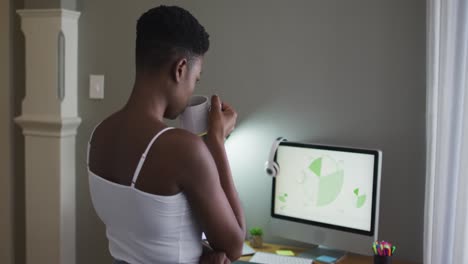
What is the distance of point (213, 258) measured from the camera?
1350mm

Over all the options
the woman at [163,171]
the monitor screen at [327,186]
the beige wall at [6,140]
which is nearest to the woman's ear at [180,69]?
the woman at [163,171]

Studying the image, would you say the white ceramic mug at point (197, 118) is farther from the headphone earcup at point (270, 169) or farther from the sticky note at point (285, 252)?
the sticky note at point (285, 252)

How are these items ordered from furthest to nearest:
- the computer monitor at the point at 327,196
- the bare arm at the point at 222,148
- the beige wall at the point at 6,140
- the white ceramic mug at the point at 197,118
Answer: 1. the beige wall at the point at 6,140
2. the computer monitor at the point at 327,196
3. the white ceramic mug at the point at 197,118
4. the bare arm at the point at 222,148

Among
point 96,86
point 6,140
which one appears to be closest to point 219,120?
point 96,86

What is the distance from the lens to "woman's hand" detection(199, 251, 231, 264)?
1.34 metres

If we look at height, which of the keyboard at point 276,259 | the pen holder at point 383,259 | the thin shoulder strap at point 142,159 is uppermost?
the thin shoulder strap at point 142,159

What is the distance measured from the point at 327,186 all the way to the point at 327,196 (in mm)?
38

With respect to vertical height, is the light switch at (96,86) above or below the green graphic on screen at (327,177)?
above

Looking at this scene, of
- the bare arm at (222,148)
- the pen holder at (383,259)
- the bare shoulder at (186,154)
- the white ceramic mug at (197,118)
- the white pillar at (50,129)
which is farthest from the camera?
the white pillar at (50,129)

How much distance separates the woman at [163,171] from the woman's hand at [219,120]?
7cm

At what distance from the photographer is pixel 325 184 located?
2205 mm

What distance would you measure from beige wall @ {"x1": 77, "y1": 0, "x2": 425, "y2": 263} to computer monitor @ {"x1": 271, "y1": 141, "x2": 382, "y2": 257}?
168 mm

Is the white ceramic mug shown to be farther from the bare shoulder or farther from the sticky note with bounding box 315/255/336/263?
Result: the sticky note with bounding box 315/255/336/263

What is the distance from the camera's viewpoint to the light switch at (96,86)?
2.82 metres
